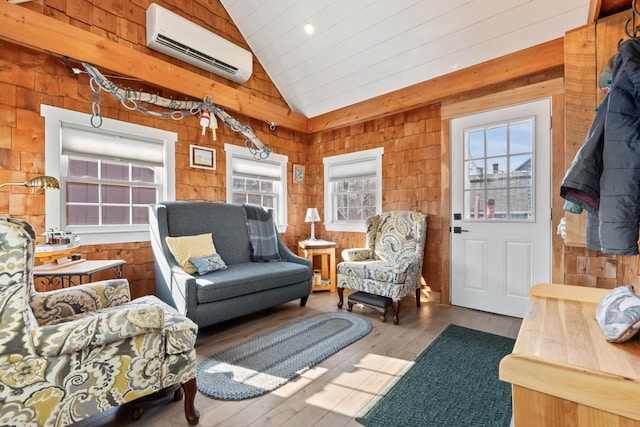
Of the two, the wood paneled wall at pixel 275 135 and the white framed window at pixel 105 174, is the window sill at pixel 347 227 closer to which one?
the wood paneled wall at pixel 275 135

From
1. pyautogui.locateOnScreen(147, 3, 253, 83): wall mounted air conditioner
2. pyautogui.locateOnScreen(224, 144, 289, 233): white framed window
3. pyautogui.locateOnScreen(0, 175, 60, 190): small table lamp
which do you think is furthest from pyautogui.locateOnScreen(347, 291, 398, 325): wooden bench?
pyautogui.locateOnScreen(147, 3, 253, 83): wall mounted air conditioner

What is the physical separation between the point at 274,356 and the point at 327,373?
45cm

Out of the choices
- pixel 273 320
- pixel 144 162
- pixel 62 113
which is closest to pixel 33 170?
pixel 62 113

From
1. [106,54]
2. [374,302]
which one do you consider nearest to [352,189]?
[374,302]

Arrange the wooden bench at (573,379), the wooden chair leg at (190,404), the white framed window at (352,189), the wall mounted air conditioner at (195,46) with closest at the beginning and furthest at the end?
the wooden bench at (573,379)
the wooden chair leg at (190,404)
the wall mounted air conditioner at (195,46)
the white framed window at (352,189)

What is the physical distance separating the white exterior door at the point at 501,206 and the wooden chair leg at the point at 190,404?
2921mm

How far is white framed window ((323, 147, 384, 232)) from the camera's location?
421cm

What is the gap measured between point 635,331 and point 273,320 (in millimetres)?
2606

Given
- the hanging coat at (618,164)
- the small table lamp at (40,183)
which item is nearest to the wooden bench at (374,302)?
the hanging coat at (618,164)

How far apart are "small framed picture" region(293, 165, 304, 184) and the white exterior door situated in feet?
7.62

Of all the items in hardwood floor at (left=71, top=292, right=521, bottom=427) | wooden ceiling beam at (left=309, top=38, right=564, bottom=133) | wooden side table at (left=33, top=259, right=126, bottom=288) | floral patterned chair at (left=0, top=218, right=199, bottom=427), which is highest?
wooden ceiling beam at (left=309, top=38, right=564, bottom=133)

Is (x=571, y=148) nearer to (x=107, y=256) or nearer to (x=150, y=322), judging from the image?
(x=150, y=322)

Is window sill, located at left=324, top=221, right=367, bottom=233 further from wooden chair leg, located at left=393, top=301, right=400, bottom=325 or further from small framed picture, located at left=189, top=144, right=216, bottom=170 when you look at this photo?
small framed picture, located at left=189, top=144, right=216, bottom=170

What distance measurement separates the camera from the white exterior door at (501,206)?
9.55 ft
